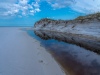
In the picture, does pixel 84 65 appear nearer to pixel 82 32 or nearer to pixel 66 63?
pixel 66 63

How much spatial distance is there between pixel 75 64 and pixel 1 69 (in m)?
3.65

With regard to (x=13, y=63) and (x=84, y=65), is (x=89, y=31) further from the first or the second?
(x=13, y=63)

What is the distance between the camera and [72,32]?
21.6 meters

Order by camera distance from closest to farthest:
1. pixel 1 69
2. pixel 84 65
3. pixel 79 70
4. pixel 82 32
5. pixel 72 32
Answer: pixel 1 69
pixel 79 70
pixel 84 65
pixel 82 32
pixel 72 32

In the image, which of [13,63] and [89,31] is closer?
[13,63]

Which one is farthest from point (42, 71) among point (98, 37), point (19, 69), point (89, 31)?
point (89, 31)

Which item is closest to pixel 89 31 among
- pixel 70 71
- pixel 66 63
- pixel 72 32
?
pixel 72 32

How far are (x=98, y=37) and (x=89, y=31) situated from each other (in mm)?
2196

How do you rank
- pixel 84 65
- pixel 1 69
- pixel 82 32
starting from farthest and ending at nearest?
pixel 82 32 < pixel 84 65 < pixel 1 69

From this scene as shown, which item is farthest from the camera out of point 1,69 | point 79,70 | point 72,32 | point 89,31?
point 72,32

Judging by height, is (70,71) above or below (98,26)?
below

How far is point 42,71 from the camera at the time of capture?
6551 mm

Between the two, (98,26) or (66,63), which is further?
(98,26)

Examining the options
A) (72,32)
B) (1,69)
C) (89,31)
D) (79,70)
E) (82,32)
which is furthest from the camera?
(72,32)
